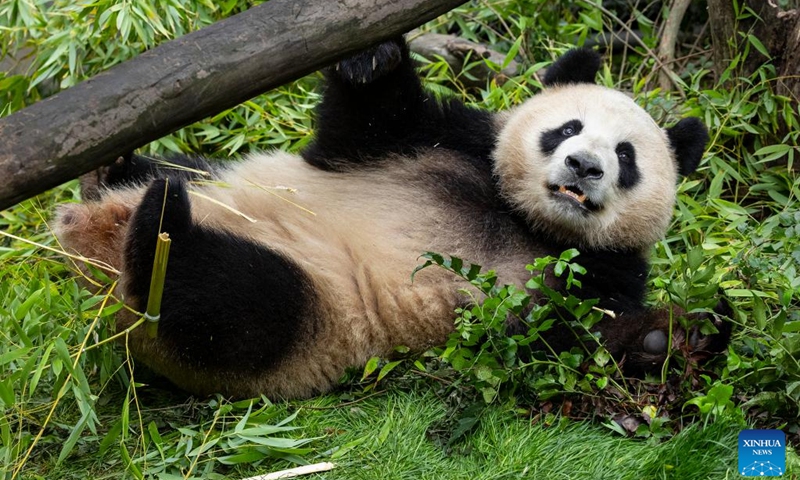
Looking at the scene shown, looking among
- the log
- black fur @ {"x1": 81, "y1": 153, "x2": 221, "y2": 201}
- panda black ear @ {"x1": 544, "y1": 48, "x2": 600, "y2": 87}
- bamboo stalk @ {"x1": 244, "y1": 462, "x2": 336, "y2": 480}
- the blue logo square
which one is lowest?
the blue logo square

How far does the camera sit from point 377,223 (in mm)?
5047

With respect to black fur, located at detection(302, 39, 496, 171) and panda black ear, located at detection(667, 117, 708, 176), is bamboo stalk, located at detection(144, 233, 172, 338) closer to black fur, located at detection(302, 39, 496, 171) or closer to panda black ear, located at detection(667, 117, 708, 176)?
black fur, located at detection(302, 39, 496, 171)

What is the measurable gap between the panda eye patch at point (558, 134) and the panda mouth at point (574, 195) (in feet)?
0.89

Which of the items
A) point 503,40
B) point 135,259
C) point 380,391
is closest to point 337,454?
point 380,391

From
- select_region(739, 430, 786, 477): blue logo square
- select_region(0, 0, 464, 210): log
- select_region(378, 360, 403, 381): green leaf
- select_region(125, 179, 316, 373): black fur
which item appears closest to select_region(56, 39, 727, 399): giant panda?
select_region(125, 179, 316, 373): black fur

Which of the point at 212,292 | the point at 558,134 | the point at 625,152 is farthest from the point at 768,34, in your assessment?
the point at 212,292

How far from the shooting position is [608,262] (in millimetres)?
5105

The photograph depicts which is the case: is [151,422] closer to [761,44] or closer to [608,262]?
[608,262]

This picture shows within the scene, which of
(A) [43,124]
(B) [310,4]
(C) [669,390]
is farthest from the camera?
(C) [669,390]

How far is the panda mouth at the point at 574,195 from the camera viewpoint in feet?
16.3

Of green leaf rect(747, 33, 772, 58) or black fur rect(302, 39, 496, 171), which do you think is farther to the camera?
green leaf rect(747, 33, 772, 58)

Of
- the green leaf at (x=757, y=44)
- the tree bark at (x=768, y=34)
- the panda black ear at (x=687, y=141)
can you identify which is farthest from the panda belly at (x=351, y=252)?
the tree bark at (x=768, y=34)

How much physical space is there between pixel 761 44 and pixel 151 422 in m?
4.85

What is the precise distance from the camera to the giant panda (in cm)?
441
